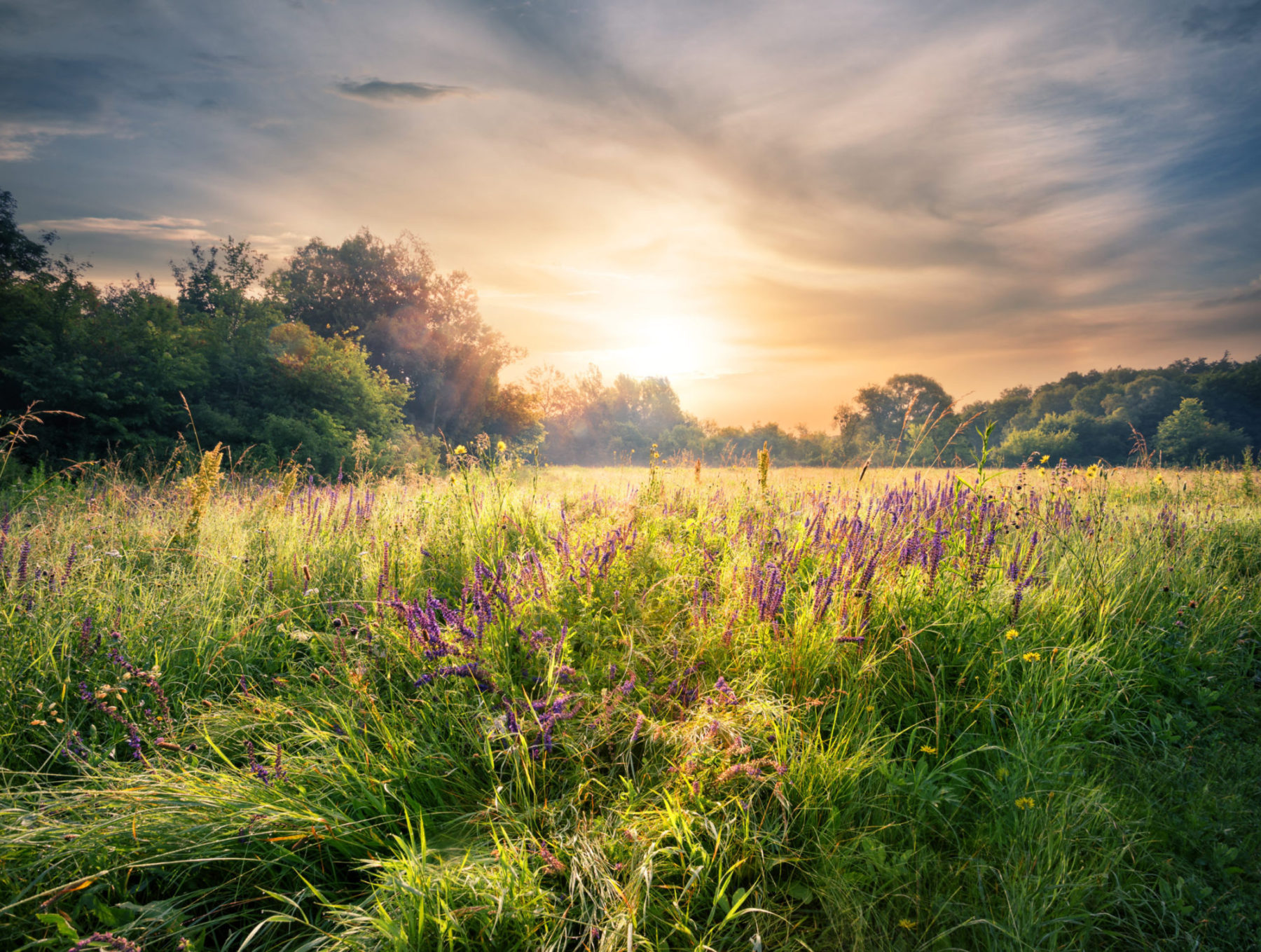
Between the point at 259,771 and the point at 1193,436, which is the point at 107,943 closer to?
the point at 259,771

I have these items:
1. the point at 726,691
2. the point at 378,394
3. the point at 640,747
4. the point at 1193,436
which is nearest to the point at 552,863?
the point at 640,747

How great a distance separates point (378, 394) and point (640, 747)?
68.3 ft

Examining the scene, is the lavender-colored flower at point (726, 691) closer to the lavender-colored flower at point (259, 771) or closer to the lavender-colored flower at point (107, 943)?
the lavender-colored flower at point (259, 771)

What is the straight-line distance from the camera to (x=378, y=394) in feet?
66.3

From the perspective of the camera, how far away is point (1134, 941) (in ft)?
5.44

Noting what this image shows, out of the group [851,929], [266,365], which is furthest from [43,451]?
[851,929]

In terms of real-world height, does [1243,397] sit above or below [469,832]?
above

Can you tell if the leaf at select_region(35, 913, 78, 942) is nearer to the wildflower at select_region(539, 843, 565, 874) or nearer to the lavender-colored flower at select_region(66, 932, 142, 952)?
the lavender-colored flower at select_region(66, 932, 142, 952)

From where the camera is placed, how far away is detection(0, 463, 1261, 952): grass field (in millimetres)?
1570

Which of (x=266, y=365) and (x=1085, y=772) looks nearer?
(x=1085, y=772)

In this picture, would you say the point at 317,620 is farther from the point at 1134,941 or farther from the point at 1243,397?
the point at 1243,397

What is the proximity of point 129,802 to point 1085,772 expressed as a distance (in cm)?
362

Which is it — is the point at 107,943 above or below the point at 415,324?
below

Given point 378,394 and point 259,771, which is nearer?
point 259,771
